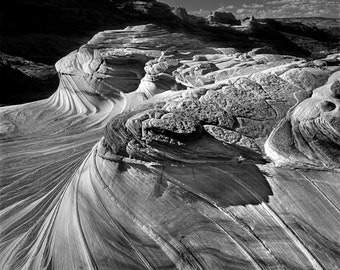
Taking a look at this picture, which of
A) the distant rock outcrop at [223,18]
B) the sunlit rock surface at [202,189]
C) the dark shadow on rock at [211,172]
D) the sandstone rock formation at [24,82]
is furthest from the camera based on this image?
the distant rock outcrop at [223,18]

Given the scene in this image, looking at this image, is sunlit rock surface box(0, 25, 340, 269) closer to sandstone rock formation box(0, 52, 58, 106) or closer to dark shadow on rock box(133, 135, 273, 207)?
dark shadow on rock box(133, 135, 273, 207)

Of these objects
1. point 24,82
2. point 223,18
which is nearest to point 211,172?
point 24,82

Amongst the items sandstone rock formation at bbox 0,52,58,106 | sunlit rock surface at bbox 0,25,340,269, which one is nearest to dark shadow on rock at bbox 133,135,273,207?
sunlit rock surface at bbox 0,25,340,269

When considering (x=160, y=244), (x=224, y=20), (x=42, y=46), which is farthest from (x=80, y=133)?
(x=224, y=20)

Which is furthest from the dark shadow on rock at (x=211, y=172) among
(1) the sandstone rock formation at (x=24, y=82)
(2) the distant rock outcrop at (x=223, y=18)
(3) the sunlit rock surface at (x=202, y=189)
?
(2) the distant rock outcrop at (x=223, y=18)

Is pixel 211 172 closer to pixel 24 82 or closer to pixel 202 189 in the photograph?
pixel 202 189

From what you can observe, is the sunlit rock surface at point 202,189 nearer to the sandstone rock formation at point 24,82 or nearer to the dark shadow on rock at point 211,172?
the dark shadow on rock at point 211,172

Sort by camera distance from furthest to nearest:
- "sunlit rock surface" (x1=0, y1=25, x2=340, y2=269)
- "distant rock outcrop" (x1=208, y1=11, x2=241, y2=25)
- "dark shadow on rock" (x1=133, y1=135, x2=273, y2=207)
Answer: "distant rock outcrop" (x1=208, y1=11, x2=241, y2=25), "dark shadow on rock" (x1=133, y1=135, x2=273, y2=207), "sunlit rock surface" (x1=0, y1=25, x2=340, y2=269)

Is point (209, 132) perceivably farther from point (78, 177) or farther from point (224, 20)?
point (224, 20)

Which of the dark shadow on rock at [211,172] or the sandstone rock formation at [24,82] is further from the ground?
the dark shadow on rock at [211,172]
